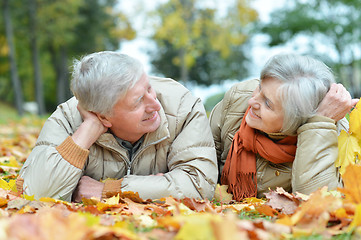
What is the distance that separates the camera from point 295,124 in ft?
9.81

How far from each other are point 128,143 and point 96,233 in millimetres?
1782

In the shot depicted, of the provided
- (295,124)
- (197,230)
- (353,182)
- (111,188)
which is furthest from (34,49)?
(197,230)

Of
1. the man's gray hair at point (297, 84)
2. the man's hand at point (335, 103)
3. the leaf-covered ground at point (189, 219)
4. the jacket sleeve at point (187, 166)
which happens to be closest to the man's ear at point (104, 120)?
the jacket sleeve at point (187, 166)

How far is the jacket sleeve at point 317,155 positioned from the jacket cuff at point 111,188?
4.15 feet

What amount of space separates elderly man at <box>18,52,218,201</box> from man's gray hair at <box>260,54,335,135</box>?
0.66m

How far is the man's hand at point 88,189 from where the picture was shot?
3.02m

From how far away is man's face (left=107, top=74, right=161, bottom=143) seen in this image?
2961 millimetres

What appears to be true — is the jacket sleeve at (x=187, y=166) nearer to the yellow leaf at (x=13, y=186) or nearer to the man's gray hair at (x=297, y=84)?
the man's gray hair at (x=297, y=84)

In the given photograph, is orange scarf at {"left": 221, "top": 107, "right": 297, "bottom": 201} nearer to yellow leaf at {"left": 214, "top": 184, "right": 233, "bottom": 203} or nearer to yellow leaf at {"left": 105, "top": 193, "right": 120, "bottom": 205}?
yellow leaf at {"left": 214, "top": 184, "right": 233, "bottom": 203}

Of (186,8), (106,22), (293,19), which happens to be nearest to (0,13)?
(106,22)

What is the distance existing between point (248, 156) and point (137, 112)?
97 cm

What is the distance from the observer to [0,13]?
21547mm

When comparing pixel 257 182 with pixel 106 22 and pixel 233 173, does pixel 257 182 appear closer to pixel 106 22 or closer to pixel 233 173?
pixel 233 173

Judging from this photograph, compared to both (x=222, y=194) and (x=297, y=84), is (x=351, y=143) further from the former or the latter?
(x=222, y=194)
